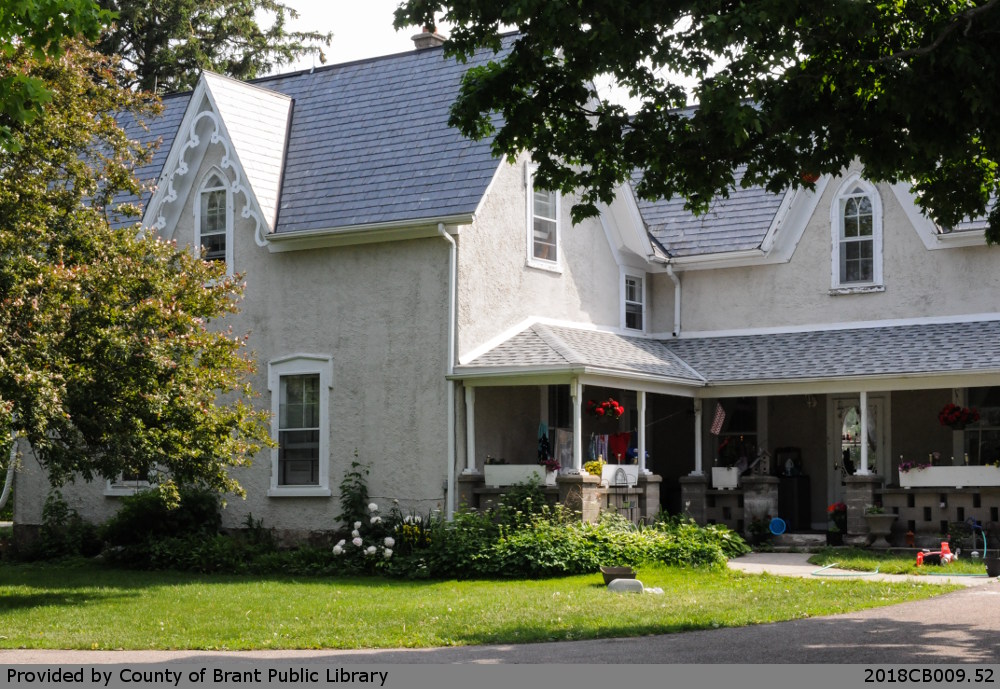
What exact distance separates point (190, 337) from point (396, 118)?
8.10 metres

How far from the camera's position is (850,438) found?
79.9 ft

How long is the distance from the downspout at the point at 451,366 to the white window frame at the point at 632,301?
5082 mm

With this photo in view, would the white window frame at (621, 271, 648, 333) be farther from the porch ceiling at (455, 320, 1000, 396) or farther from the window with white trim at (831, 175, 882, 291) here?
the window with white trim at (831, 175, 882, 291)

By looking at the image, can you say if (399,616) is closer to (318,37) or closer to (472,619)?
(472,619)

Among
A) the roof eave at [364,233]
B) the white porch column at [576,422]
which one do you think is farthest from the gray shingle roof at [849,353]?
the roof eave at [364,233]

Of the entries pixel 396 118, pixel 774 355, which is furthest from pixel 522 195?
pixel 774 355

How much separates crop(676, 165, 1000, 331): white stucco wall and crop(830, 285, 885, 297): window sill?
2.8 inches

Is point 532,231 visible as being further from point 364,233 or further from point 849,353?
point 849,353

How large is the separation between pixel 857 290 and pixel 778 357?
75.2 inches

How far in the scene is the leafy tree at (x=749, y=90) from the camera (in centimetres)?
1079

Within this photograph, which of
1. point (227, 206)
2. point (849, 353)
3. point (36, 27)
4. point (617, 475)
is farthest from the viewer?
point (227, 206)

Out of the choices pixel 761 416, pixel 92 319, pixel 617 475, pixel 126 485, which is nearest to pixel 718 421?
pixel 761 416

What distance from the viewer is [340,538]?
21.4m

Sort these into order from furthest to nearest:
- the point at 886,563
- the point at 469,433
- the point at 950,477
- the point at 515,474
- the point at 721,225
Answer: the point at 721,225 → the point at 950,477 → the point at 469,433 → the point at 515,474 → the point at 886,563
